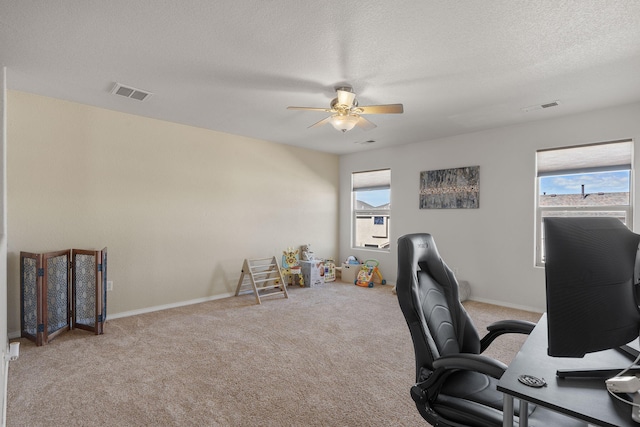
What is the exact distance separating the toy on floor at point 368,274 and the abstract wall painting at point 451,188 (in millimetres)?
1342

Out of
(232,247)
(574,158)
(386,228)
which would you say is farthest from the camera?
(386,228)

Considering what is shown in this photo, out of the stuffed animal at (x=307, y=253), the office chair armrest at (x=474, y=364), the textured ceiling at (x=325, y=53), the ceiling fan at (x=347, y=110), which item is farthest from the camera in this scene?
the stuffed animal at (x=307, y=253)

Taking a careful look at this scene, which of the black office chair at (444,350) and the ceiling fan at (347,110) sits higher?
the ceiling fan at (347,110)

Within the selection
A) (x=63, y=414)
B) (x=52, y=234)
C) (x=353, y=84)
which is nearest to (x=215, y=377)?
(x=63, y=414)

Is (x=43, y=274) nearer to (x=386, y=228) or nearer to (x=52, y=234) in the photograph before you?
(x=52, y=234)

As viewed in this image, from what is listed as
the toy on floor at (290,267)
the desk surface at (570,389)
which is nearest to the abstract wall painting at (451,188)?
the toy on floor at (290,267)

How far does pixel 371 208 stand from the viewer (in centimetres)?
616

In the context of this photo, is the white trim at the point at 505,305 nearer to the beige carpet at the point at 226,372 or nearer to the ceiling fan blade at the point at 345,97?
the beige carpet at the point at 226,372

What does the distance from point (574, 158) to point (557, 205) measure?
22.6 inches

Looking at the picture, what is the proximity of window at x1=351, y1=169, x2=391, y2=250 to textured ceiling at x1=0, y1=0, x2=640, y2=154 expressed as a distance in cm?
228

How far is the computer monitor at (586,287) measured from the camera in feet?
3.17

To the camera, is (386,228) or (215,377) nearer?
(215,377)

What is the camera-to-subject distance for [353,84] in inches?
118

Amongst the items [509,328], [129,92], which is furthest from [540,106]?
[129,92]
